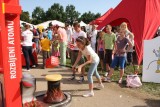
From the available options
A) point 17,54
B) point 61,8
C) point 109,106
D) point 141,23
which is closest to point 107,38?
point 141,23

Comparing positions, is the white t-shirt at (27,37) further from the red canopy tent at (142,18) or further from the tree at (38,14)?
the tree at (38,14)

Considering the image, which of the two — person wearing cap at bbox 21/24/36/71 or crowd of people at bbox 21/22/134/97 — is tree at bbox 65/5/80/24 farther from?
person wearing cap at bbox 21/24/36/71

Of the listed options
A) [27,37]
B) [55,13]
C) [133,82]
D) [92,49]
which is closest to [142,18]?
[133,82]

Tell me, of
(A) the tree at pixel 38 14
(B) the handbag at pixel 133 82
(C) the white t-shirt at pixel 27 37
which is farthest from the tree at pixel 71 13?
(B) the handbag at pixel 133 82

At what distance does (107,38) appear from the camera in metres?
9.42

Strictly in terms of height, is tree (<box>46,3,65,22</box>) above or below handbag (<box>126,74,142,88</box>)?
above

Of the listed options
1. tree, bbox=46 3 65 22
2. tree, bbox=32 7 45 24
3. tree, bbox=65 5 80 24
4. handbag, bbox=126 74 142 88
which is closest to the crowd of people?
handbag, bbox=126 74 142 88

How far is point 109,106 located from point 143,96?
127cm

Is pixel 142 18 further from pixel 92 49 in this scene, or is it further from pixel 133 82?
pixel 92 49

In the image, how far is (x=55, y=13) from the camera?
8544cm

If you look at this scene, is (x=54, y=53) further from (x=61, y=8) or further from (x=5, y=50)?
(x=61, y=8)

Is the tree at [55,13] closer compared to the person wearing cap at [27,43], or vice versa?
the person wearing cap at [27,43]

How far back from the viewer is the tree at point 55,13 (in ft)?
279

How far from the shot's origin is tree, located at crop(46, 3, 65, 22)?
85.1 meters
